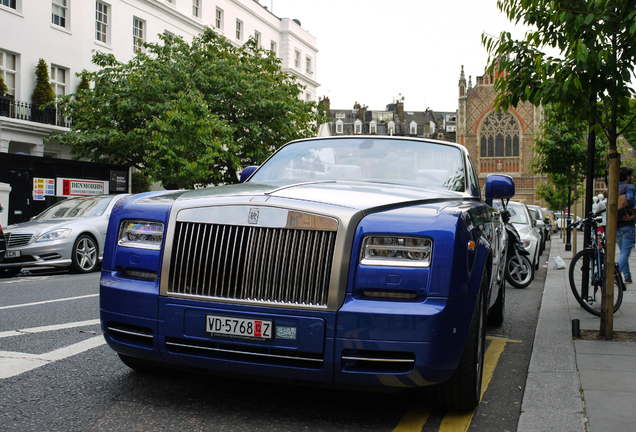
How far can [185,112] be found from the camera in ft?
77.8

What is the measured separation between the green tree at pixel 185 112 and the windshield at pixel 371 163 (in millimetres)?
18277

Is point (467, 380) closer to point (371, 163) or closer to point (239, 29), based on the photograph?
point (371, 163)

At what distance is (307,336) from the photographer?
315cm

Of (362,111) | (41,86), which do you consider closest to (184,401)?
(41,86)

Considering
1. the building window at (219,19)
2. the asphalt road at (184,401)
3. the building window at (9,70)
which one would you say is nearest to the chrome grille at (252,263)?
the asphalt road at (184,401)

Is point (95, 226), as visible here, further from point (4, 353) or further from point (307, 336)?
point (307, 336)

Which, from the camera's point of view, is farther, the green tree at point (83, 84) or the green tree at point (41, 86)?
the green tree at point (83, 84)

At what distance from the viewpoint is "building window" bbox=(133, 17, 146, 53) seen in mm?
34188

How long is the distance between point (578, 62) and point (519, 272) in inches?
244

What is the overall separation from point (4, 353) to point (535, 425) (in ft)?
12.4

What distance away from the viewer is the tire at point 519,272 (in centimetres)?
1077

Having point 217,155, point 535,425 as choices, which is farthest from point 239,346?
point 217,155

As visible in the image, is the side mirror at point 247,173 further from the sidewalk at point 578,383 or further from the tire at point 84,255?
the tire at point 84,255

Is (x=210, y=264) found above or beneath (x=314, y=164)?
beneath
